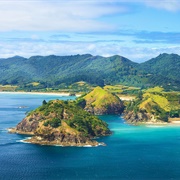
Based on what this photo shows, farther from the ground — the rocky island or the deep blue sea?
the rocky island

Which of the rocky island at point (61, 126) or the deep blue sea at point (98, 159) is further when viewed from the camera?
the rocky island at point (61, 126)

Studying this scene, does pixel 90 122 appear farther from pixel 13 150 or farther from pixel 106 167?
pixel 106 167

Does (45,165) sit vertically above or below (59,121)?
below

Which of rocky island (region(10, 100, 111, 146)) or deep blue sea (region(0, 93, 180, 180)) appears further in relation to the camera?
rocky island (region(10, 100, 111, 146))

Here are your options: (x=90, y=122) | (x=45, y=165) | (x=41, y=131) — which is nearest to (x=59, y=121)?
(x=41, y=131)

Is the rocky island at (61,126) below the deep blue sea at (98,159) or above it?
above
